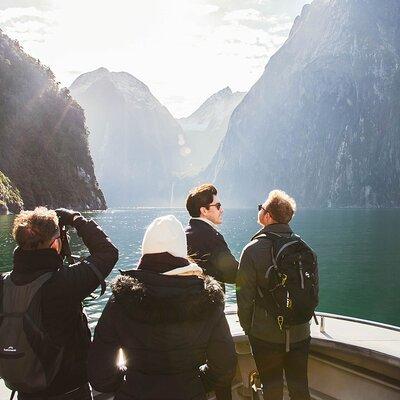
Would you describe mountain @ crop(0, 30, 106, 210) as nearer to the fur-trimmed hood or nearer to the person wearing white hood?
the person wearing white hood

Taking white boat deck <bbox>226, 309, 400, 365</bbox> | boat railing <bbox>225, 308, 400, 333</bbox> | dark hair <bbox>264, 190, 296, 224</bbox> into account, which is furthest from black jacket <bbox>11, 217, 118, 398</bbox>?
boat railing <bbox>225, 308, 400, 333</bbox>

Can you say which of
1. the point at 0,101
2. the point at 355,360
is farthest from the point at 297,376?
the point at 0,101

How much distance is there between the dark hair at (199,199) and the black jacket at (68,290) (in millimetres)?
1448

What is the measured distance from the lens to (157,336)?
2516 millimetres

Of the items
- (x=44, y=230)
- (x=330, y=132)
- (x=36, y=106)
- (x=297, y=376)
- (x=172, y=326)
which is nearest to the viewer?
(x=172, y=326)

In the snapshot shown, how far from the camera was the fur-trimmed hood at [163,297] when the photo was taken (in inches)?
97.3

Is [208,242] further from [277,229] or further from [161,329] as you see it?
[161,329]

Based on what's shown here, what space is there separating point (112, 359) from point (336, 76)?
211664mm

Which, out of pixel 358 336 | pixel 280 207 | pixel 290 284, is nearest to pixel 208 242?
pixel 280 207

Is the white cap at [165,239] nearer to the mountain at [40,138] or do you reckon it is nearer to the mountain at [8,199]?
the mountain at [8,199]

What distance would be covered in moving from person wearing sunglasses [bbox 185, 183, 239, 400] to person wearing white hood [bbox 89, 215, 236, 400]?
1.48m

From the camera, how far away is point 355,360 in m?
4.80

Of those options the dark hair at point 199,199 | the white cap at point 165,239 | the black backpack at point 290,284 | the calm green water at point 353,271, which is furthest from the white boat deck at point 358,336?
the calm green water at point 353,271

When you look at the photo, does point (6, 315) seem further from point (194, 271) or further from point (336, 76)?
point (336, 76)
